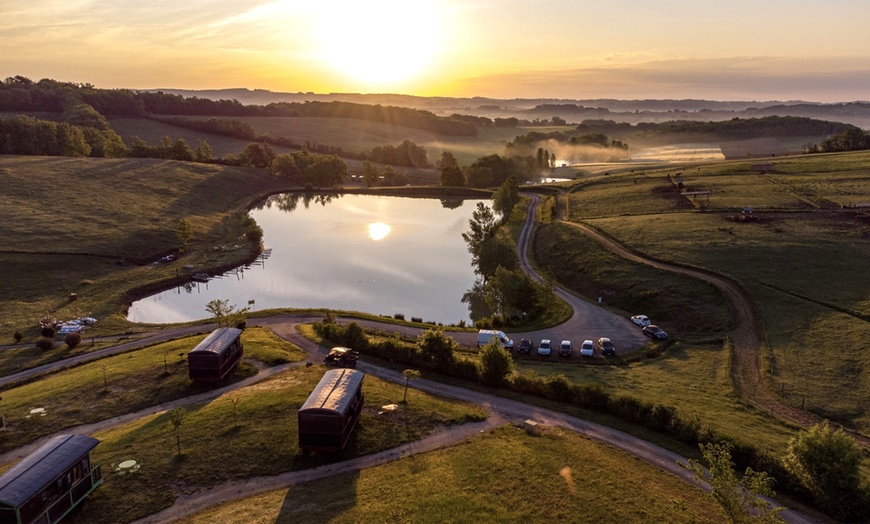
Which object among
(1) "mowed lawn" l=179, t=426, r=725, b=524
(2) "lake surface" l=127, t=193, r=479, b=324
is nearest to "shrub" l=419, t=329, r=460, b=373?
(1) "mowed lawn" l=179, t=426, r=725, b=524

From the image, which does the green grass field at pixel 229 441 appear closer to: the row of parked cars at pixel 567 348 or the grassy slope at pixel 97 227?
the row of parked cars at pixel 567 348

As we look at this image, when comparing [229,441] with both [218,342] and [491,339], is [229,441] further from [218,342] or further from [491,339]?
[491,339]

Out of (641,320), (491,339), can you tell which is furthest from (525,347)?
(641,320)

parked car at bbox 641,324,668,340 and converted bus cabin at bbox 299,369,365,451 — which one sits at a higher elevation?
converted bus cabin at bbox 299,369,365,451

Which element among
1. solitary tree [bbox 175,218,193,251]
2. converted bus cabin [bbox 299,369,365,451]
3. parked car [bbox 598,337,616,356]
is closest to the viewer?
converted bus cabin [bbox 299,369,365,451]

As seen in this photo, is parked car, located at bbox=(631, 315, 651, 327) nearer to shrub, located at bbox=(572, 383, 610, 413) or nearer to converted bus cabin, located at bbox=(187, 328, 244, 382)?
shrub, located at bbox=(572, 383, 610, 413)

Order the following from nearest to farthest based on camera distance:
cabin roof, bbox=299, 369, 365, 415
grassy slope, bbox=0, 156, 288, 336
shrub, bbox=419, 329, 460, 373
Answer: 1. cabin roof, bbox=299, 369, 365, 415
2. shrub, bbox=419, 329, 460, 373
3. grassy slope, bbox=0, 156, 288, 336
